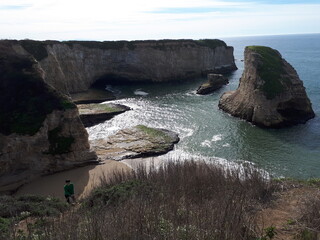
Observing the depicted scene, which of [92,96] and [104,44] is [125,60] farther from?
A: [92,96]

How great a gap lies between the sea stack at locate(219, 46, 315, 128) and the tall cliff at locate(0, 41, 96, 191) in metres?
24.6

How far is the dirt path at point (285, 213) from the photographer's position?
14098mm

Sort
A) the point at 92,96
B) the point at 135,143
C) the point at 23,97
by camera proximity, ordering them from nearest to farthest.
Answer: the point at 23,97, the point at 135,143, the point at 92,96

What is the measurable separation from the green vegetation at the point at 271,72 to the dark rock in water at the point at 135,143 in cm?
1622

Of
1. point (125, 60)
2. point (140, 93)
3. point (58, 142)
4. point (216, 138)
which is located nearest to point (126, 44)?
point (125, 60)

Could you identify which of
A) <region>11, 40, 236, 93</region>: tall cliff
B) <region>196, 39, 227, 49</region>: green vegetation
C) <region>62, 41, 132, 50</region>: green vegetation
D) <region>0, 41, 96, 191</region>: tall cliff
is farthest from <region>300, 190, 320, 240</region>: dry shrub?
<region>196, 39, 227, 49</region>: green vegetation

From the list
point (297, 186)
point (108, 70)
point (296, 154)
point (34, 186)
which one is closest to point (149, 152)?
point (34, 186)

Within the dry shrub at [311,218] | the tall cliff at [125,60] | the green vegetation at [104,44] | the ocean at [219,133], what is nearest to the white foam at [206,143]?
the ocean at [219,133]

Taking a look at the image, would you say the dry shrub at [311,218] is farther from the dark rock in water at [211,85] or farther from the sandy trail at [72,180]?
the dark rock in water at [211,85]

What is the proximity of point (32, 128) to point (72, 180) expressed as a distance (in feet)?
22.2

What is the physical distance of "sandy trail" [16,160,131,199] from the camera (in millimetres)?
29562

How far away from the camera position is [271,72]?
172ft

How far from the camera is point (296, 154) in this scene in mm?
35781

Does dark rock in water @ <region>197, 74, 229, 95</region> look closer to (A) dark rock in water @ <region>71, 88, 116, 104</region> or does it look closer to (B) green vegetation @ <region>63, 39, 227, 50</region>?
(A) dark rock in water @ <region>71, 88, 116, 104</region>
